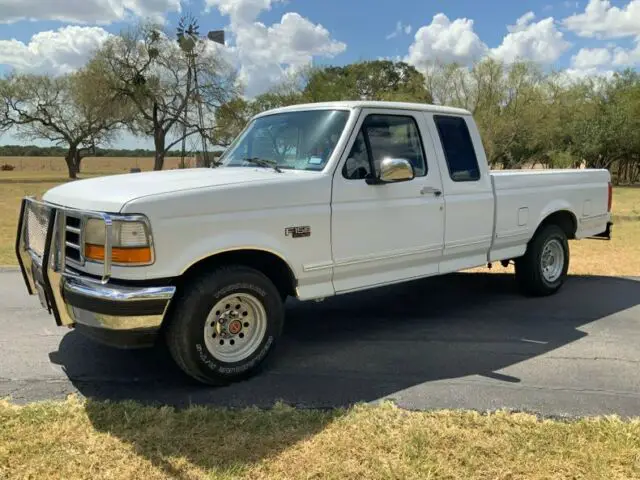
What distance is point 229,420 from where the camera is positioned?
3.70m

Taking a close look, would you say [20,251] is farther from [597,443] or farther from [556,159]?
[556,159]

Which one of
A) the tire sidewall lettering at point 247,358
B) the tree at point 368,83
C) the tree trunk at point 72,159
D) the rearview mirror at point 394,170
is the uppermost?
the tree at point 368,83

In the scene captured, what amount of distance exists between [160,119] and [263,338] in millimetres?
43613

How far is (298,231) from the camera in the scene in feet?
14.4

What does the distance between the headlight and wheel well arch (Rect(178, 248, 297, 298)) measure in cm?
36

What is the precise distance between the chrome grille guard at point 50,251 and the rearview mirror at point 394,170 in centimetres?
208

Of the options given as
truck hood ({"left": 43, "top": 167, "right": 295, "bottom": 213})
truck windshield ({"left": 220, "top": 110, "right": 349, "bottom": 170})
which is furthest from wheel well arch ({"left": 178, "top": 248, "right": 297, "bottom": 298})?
truck windshield ({"left": 220, "top": 110, "right": 349, "bottom": 170})

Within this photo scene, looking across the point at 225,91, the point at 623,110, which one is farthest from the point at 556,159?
the point at 225,91

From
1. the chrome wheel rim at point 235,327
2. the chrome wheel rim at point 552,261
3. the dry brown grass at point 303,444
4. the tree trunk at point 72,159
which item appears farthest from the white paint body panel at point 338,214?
the tree trunk at point 72,159

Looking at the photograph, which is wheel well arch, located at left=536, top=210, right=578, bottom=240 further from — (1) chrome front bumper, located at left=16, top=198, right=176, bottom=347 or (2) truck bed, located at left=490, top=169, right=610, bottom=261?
(1) chrome front bumper, located at left=16, top=198, right=176, bottom=347

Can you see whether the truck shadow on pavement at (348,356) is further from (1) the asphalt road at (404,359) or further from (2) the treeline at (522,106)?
(2) the treeline at (522,106)

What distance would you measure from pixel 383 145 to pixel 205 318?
7.04 ft

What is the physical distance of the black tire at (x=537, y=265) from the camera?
6.68 metres

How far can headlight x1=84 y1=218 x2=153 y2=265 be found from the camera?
12.1 feet
